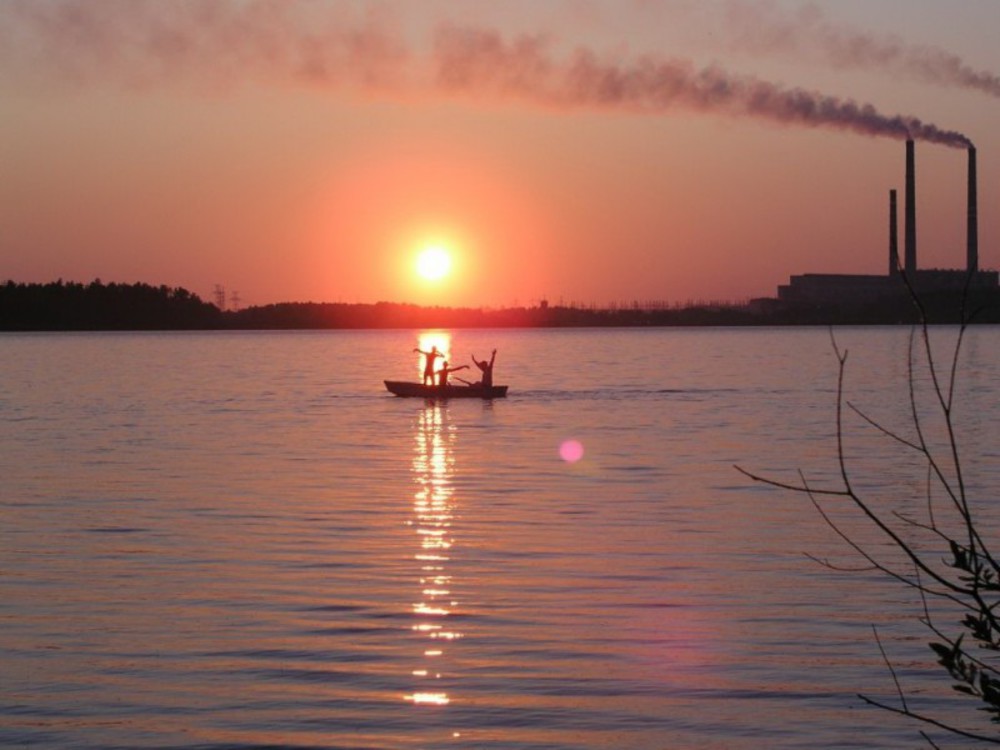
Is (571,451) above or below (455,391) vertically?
below

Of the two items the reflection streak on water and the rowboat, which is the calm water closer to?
the reflection streak on water

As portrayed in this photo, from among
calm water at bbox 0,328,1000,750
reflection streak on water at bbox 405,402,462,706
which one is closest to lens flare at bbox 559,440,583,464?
calm water at bbox 0,328,1000,750

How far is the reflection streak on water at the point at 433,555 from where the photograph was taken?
1327 centimetres

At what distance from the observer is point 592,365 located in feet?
397

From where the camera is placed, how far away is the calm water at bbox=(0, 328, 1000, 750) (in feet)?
38.5

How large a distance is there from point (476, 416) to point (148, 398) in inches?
822

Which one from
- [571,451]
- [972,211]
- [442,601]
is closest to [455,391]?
[571,451]

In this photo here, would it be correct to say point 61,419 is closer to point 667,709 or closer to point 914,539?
point 914,539

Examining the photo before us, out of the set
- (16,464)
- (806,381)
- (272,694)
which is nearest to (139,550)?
(272,694)

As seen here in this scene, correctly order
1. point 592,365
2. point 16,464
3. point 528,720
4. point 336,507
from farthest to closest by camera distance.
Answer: point 592,365
point 16,464
point 336,507
point 528,720

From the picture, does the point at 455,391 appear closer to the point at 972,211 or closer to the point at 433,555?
the point at 433,555

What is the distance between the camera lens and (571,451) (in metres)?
38.8

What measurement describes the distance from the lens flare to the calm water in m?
0.66

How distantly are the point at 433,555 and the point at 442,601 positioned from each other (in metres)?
3.48
